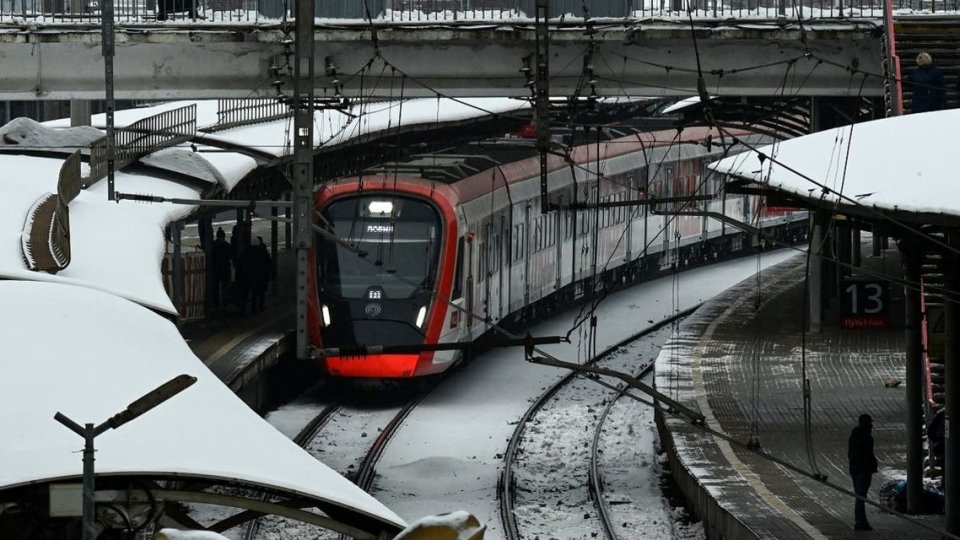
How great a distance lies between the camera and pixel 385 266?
22.5 metres

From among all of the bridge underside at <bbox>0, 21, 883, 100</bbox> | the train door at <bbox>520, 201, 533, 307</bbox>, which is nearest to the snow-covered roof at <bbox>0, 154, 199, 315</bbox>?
the bridge underside at <bbox>0, 21, 883, 100</bbox>

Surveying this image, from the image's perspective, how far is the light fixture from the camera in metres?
22.4

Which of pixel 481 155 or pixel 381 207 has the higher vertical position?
pixel 481 155

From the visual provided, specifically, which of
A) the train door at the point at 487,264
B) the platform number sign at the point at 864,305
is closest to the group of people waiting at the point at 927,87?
the platform number sign at the point at 864,305

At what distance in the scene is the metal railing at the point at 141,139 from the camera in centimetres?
2111

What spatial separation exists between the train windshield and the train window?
0.41m

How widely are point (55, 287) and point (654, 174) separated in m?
22.5

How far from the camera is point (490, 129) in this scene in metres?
36.8

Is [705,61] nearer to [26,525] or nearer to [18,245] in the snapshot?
[18,245]

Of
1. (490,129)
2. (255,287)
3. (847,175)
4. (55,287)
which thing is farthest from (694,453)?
(490,129)

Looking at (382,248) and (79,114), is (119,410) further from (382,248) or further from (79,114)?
(79,114)

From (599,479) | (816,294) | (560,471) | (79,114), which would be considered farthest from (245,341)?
(816,294)

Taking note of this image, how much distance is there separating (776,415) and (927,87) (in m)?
3.81

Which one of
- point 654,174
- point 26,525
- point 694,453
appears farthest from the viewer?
point 654,174
